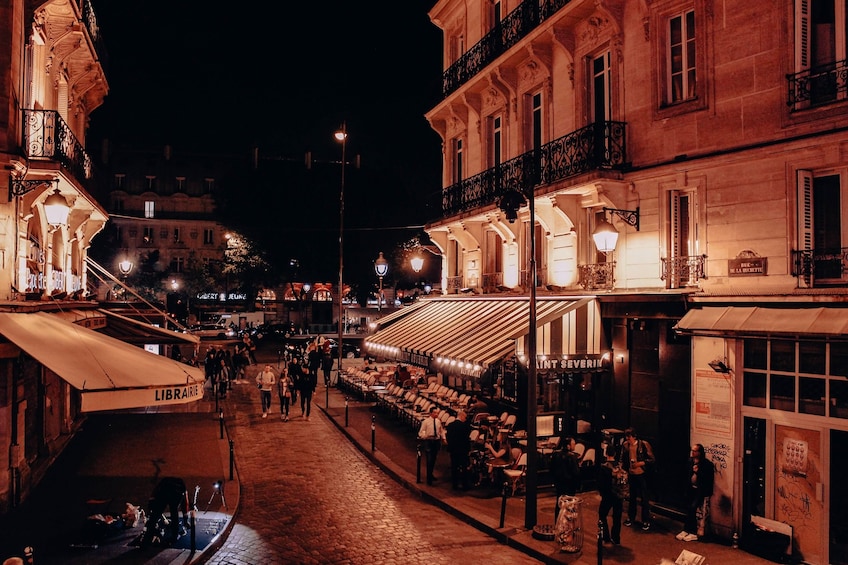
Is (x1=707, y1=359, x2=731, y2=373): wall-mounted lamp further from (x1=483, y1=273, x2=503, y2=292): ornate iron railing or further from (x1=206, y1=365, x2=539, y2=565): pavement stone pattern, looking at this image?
(x1=483, y1=273, x2=503, y2=292): ornate iron railing

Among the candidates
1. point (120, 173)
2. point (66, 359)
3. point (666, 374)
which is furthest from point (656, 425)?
point (120, 173)

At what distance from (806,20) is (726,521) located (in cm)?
892

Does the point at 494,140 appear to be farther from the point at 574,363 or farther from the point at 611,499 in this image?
the point at 611,499

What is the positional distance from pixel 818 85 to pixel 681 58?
330 cm

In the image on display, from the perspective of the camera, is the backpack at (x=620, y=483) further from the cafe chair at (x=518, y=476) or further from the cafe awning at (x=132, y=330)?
the cafe awning at (x=132, y=330)

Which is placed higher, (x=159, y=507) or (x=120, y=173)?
(x=120, y=173)

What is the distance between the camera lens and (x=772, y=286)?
10859mm

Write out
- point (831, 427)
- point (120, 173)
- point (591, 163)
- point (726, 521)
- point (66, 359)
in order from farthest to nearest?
point (120, 173) → point (591, 163) → point (726, 521) → point (66, 359) → point (831, 427)

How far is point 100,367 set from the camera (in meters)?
10.9

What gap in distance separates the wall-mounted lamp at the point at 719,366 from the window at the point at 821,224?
210cm

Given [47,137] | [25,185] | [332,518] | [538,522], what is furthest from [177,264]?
[538,522]

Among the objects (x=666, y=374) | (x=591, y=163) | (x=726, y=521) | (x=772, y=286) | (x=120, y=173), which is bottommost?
(x=726, y=521)

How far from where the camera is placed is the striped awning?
15070mm

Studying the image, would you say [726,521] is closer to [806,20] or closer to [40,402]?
[806,20]
